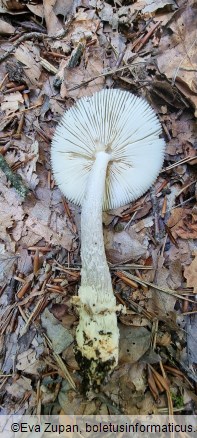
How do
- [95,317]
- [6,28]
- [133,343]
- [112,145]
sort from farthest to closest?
[6,28]
[112,145]
[133,343]
[95,317]

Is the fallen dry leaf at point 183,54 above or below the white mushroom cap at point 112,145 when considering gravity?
above

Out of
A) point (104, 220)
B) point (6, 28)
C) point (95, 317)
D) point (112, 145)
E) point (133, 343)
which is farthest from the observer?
point (6, 28)

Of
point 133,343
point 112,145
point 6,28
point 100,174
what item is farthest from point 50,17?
point 133,343

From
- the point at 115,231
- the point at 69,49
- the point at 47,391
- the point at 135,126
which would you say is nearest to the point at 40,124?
the point at 69,49

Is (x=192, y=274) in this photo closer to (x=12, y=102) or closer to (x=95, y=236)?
(x=95, y=236)

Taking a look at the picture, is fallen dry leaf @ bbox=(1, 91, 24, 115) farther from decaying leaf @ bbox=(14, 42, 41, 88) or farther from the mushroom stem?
the mushroom stem

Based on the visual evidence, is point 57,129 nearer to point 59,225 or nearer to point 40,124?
point 40,124

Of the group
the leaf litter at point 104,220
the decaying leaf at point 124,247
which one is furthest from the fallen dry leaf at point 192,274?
the decaying leaf at point 124,247

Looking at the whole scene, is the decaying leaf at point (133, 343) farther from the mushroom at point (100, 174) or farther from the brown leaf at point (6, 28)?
the brown leaf at point (6, 28)
